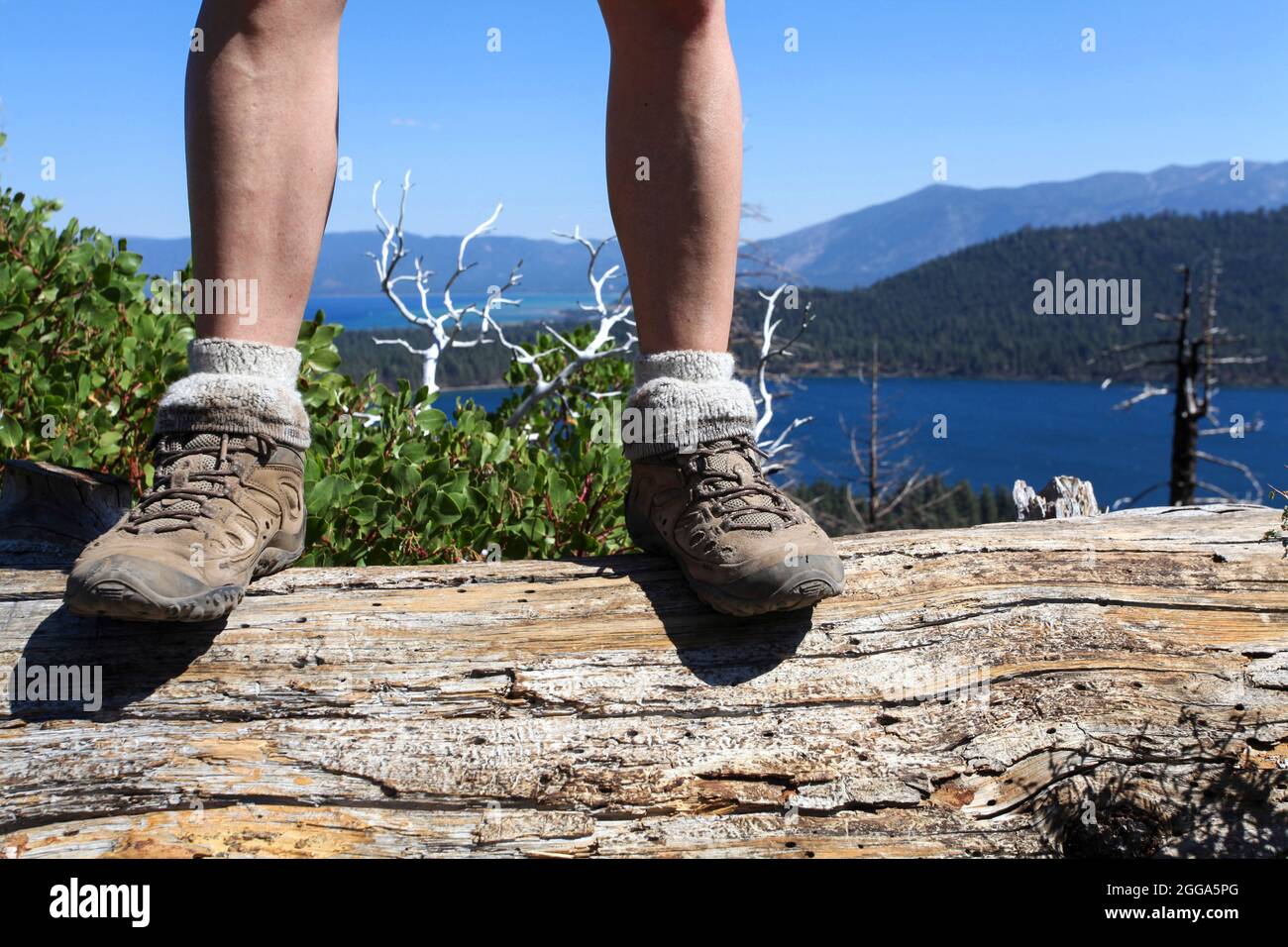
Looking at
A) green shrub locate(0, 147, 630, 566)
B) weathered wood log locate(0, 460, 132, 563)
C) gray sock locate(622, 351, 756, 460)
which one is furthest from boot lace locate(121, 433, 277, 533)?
gray sock locate(622, 351, 756, 460)

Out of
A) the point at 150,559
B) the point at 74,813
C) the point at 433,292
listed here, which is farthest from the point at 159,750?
the point at 433,292

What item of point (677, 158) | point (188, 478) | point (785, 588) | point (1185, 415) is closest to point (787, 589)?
point (785, 588)

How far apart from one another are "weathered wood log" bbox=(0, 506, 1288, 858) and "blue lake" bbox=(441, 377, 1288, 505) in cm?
5120

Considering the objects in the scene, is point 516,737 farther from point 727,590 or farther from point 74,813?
point 74,813

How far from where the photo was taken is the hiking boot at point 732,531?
1.91m

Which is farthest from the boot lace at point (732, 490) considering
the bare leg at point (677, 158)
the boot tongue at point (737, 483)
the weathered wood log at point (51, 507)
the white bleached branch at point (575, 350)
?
the white bleached branch at point (575, 350)

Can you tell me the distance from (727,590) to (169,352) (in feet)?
8.44

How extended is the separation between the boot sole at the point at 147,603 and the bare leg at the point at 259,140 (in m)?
0.63

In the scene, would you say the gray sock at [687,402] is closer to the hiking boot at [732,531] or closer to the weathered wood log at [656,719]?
the hiking boot at [732,531]

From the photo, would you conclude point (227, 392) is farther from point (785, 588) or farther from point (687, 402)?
point (785, 588)

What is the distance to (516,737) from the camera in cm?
181

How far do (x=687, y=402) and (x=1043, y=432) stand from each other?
83110 millimetres

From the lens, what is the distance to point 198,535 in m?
1.89

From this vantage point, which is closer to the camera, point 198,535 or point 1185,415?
point 198,535
